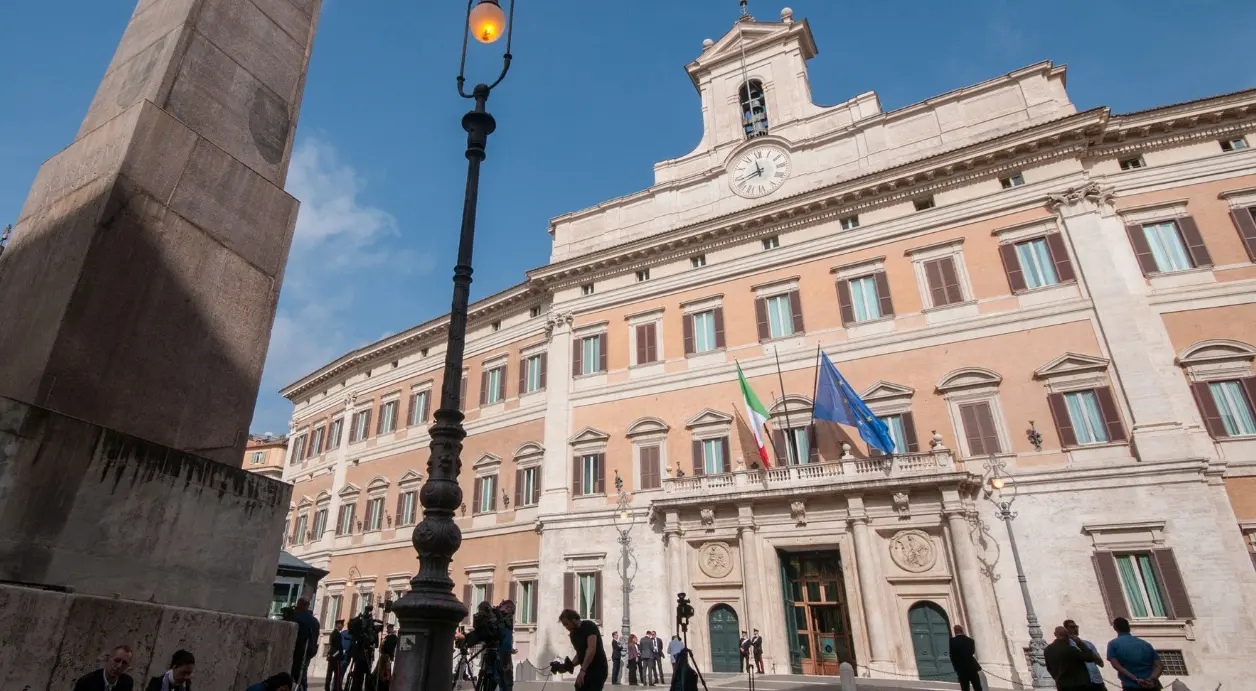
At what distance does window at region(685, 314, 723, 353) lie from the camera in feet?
73.0

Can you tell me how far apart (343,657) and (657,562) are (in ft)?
35.6

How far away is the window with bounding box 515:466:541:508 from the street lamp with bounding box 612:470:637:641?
366 centimetres

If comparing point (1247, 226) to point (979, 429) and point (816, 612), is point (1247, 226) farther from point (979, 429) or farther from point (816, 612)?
point (816, 612)

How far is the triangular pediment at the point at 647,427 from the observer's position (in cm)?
2189

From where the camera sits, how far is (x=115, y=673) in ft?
11.3

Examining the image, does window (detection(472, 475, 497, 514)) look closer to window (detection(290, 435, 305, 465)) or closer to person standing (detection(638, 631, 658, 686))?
person standing (detection(638, 631, 658, 686))

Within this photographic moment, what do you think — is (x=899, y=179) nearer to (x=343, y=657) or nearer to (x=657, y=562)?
(x=657, y=562)

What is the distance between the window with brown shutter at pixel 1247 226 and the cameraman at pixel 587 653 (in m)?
19.6

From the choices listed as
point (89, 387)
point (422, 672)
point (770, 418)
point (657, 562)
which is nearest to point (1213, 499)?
point (770, 418)

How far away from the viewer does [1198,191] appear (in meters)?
17.6

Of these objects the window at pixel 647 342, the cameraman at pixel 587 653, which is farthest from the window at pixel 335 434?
the cameraman at pixel 587 653

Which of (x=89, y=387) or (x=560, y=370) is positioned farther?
(x=560, y=370)

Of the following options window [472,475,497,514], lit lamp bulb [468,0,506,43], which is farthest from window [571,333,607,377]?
lit lamp bulb [468,0,506,43]

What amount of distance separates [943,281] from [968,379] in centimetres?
320
